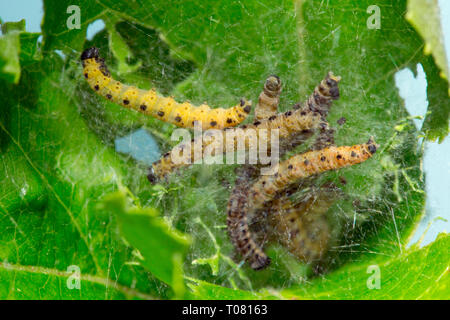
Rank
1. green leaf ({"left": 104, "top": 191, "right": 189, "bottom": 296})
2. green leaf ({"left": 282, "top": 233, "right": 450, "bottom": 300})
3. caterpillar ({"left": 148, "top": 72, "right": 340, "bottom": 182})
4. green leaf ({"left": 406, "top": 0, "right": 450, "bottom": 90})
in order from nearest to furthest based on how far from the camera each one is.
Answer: green leaf ({"left": 104, "top": 191, "right": 189, "bottom": 296})
green leaf ({"left": 406, "top": 0, "right": 450, "bottom": 90})
green leaf ({"left": 282, "top": 233, "right": 450, "bottom": 300})
caterpillar ({"left": 148, "top": 72, "right": 340, "bottom": 182})

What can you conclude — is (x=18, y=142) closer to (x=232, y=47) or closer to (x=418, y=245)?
(x=232, y=47)

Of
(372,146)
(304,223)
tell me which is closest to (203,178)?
(304,223)

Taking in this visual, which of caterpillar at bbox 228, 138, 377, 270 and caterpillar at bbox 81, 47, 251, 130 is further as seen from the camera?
caterpillar at bbox 81, 47, 251, 130

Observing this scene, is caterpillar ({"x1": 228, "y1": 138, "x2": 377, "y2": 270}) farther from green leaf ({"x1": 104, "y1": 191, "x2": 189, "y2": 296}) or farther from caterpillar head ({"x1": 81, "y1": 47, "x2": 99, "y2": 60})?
caterpillar head ({"x1": 81, "y1": 47, "x2": 99, "y2": 60})

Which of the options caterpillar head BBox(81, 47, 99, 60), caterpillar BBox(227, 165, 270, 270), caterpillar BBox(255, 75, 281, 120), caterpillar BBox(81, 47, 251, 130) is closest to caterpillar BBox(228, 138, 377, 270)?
caterpillar BBox(227, 165, 270, 270)

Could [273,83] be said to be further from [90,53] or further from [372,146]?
[90,53]

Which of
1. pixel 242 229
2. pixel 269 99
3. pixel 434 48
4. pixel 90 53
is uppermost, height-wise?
pixel 90 53

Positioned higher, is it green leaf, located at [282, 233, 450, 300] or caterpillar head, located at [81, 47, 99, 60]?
caterpillar head, located at [81, 47, 99, 60]

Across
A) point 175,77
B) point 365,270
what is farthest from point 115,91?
point 365,270
